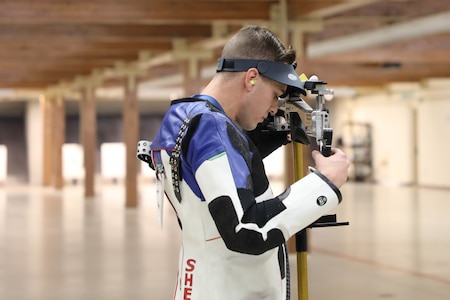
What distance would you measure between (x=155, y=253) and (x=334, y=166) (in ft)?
23.9

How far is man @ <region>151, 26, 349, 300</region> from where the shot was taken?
1866 millimetres

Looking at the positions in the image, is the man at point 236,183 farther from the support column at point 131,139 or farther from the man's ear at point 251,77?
the support column at point 131,139

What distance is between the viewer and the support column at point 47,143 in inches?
893

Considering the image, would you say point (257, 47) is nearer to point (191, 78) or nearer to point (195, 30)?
point (195, 30)

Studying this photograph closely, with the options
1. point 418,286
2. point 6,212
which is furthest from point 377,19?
point 6,212

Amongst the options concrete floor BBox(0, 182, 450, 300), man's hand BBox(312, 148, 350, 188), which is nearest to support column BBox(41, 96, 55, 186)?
concrete floor BBox(0, 182, 450, 300)

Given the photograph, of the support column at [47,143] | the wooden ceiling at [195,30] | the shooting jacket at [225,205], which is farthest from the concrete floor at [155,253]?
the support column at [47,143]

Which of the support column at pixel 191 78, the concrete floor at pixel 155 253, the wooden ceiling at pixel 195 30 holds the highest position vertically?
the wooden ceiling at pixel 195 30

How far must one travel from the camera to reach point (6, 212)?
1458 cm

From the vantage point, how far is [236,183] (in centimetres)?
187

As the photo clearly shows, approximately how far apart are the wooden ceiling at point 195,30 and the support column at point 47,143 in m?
5.18

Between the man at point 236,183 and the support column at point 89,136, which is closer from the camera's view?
the man at point 236,183

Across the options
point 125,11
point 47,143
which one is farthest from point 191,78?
point 47,143

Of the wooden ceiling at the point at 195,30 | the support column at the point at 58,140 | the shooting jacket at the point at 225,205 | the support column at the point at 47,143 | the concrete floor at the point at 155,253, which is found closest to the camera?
the shooting jacket at the point at 225,205
